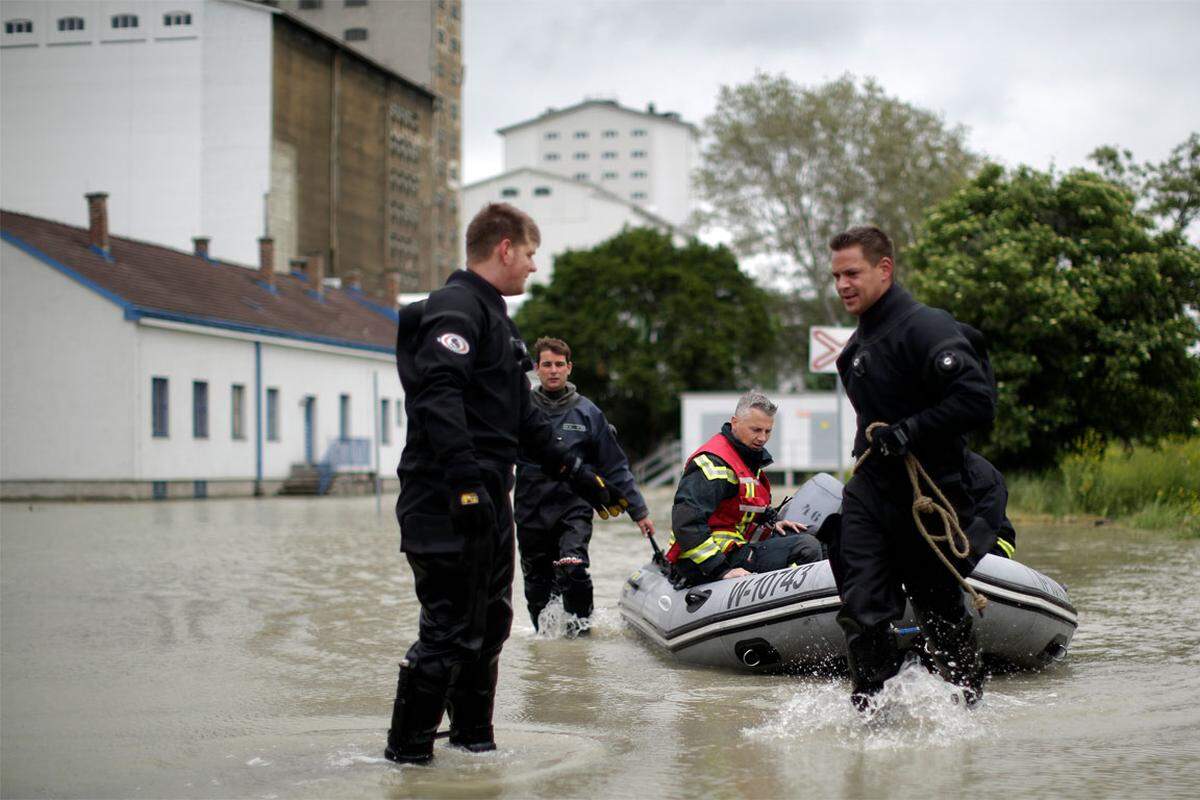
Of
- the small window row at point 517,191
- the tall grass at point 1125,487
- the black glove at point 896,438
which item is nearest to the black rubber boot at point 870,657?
the black glove at point 896,438

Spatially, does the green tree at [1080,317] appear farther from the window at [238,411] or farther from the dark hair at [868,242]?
the window at [238,411]

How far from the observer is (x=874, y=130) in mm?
49312

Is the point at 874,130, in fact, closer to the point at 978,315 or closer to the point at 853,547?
the point at 978,315

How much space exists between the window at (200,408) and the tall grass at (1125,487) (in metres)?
23.4

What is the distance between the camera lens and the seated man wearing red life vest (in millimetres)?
8180

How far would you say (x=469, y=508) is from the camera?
5.13m

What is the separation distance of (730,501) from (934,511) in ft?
8.04

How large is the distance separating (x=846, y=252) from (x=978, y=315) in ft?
56.6

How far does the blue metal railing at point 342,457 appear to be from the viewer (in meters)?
42.4

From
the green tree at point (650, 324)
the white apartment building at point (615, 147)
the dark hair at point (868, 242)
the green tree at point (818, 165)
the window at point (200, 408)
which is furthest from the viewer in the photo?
the white apartment building at point (615, 147)

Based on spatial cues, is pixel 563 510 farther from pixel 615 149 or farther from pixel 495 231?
pixel 615 149

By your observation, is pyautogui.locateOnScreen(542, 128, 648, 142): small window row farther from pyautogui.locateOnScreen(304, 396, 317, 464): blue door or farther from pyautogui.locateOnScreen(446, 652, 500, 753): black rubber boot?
pyautogui.locateOnScreen(446, 652, 500, 753): black rubber boot

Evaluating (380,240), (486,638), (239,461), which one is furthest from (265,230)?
(486,638)

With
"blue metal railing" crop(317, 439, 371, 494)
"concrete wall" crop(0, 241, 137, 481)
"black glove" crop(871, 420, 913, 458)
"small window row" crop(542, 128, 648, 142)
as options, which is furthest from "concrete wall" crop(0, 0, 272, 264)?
"black glove" crop(871, 420, 913, 458)
